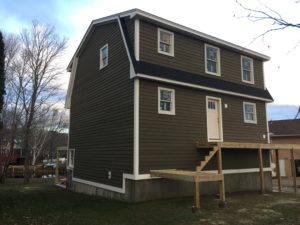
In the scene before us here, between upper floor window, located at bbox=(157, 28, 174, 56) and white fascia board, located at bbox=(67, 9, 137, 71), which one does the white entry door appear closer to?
upper floor window, located at bbox=(157, 28, 174, 56)

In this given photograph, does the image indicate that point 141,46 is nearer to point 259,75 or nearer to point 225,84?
point 225,84

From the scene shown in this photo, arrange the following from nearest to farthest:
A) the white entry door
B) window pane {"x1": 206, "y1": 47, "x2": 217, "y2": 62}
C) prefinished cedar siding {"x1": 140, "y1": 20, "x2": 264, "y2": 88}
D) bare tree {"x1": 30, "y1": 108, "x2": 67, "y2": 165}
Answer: prefinished cedar siding {"x1": 140, "y1": 20, "x2": 264, "y2": 88}, the white entry door, window pane {"x1": 206, "y1": 47, "x2": 217, "y2": 62}, bare tree {"x1": 30, "y1": 108, "x2": 67, "y2": 165}

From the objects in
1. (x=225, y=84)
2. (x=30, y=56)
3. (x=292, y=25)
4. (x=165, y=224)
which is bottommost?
(x=165, y=224)

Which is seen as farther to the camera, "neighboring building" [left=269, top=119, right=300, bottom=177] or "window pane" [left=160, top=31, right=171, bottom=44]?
"neighboring building" [left=269, top=119, right=300, bottom=177]

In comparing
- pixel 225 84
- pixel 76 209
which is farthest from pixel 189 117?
pixel 76 209

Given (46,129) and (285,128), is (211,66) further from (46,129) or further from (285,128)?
(46,129)

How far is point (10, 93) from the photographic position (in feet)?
105

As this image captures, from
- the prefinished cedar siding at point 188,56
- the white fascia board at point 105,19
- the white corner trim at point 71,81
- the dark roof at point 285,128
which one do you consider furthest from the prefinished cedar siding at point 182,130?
the dark roof at point 285,128

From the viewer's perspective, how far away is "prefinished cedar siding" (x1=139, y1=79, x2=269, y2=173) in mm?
13062

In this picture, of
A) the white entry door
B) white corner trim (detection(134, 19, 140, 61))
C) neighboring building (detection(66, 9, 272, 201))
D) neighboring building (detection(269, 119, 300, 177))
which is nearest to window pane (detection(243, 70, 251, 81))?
neighboring building (detection(66, 9, 272, 201))

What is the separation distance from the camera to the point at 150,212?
10.4 meters

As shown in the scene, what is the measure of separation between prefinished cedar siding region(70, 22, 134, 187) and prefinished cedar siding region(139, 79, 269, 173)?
671 mm

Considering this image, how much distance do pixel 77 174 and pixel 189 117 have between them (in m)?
7.53

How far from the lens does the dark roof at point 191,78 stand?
1323 cm
